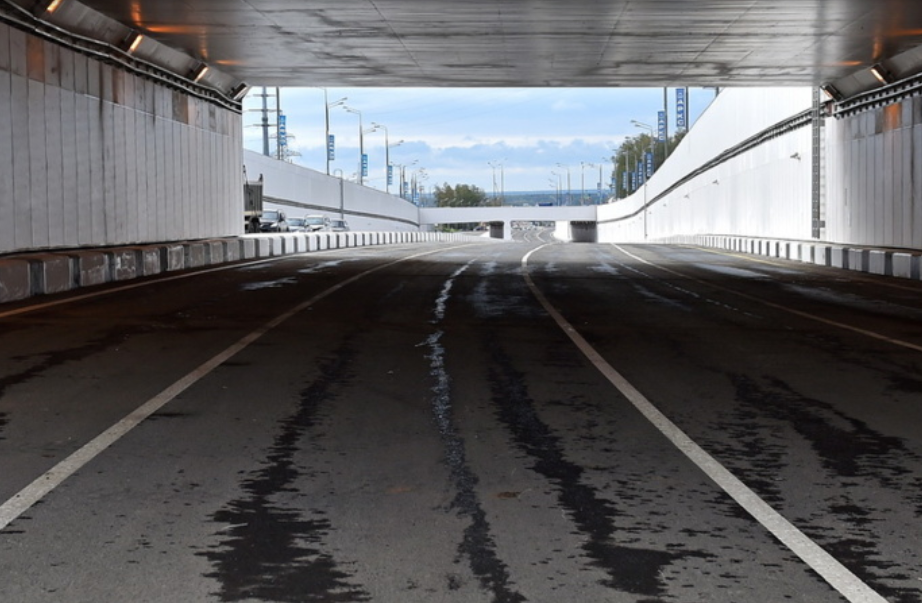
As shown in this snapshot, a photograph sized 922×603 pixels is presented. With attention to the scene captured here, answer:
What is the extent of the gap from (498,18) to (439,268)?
7156mm

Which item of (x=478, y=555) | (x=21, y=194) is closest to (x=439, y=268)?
(x=21, y=194)

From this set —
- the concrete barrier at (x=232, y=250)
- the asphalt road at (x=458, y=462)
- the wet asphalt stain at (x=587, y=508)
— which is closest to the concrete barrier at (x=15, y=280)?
the asphalt road at (x=458, y=462)

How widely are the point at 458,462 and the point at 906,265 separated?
26251mm

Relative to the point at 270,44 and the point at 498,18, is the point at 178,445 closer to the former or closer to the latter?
the point at 498,18

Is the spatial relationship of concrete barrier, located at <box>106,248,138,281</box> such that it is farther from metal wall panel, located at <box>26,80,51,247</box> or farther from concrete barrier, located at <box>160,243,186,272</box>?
concrete barrier, located at <box>160,243,186,272</box>

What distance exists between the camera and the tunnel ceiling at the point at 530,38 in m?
28.3

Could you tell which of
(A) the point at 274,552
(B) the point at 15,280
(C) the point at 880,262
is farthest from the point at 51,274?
(C) the point at 880,262

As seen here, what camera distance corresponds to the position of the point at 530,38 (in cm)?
3275

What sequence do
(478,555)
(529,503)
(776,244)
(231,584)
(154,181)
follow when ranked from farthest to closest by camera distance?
(776,244) → (154,181) → (529,503) → (478,555) → (231,584)

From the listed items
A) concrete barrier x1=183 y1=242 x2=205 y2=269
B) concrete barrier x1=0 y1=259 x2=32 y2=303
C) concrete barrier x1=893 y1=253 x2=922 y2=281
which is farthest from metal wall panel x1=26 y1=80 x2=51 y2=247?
concrete barrier x1=893 y1=253 x2=922 y2=281

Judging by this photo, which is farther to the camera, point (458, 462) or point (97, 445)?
point (97, 445)

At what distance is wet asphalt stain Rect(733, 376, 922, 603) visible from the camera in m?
5.39

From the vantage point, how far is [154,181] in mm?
35844

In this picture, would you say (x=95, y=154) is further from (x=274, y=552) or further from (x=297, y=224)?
(x=297, y=224)
